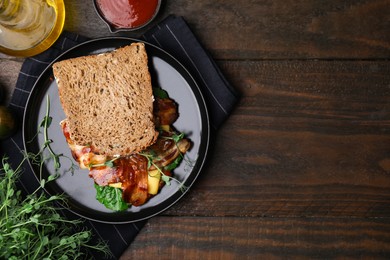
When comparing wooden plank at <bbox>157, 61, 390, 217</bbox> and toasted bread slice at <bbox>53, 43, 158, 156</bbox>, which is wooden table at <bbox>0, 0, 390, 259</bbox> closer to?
wooden plank at <bbox>157, 61, 390, 217</bbox>

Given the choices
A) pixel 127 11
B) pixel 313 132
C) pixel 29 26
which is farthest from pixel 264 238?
pixel 29 26

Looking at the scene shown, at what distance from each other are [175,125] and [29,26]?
470 mm

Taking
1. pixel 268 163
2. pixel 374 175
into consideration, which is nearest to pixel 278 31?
pixel 268 163

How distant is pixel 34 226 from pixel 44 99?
35 centimetres

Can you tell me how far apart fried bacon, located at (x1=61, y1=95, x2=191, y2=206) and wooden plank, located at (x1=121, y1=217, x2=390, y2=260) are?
148mm

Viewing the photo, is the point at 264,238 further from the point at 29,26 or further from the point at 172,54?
the point at 29,26

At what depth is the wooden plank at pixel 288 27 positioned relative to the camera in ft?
5.17

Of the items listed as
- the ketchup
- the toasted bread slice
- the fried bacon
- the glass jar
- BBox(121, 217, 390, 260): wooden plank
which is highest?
the glass jar

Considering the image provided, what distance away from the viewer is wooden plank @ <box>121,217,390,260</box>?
5.23 feet

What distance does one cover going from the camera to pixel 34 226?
1.48 m

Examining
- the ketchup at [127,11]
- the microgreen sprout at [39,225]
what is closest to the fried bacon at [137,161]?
the microgreen sprout at [39,225]

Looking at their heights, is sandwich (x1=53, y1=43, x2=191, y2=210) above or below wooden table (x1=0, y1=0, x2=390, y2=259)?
above

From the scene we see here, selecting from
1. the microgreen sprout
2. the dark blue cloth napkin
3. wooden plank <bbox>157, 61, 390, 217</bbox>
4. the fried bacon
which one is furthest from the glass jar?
wooden plank <bbox>157, 61, 390, 217</bbox>

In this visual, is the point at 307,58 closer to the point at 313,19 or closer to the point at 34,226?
the point at 313,19
